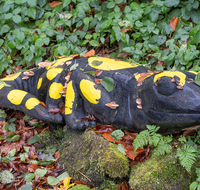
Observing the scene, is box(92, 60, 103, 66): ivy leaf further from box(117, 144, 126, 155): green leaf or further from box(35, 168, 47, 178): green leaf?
box(35, 168, 47, 178): green leaf

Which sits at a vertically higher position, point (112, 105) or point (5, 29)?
point (5, 29)

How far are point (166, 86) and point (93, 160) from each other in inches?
45.7

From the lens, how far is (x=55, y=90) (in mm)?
3496

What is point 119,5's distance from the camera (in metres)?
5.03

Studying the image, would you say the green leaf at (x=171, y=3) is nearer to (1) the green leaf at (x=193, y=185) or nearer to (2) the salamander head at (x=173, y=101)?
(2) the salamander head at (x=173, y=101)

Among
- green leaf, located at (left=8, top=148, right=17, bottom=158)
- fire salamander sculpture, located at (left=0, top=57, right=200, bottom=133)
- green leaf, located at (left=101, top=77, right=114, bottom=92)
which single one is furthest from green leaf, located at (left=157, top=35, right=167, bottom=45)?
green leaf, located at (left=8, top=148, right=17, bottom=158)

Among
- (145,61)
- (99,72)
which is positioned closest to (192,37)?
(145,61)

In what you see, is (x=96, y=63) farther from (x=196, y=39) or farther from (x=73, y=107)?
(x=196, y=39)

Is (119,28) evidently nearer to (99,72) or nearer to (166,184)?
(99,72)

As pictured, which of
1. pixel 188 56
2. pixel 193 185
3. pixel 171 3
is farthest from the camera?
pixel 171 3

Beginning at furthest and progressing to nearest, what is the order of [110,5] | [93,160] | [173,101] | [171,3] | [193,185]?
[110,5]
[171,3]
[93,160]
[173,101]
[193,185]

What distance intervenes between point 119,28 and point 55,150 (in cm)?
268

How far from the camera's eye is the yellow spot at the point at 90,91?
2.91 m

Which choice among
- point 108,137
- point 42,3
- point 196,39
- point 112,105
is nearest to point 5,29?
point 42,3
